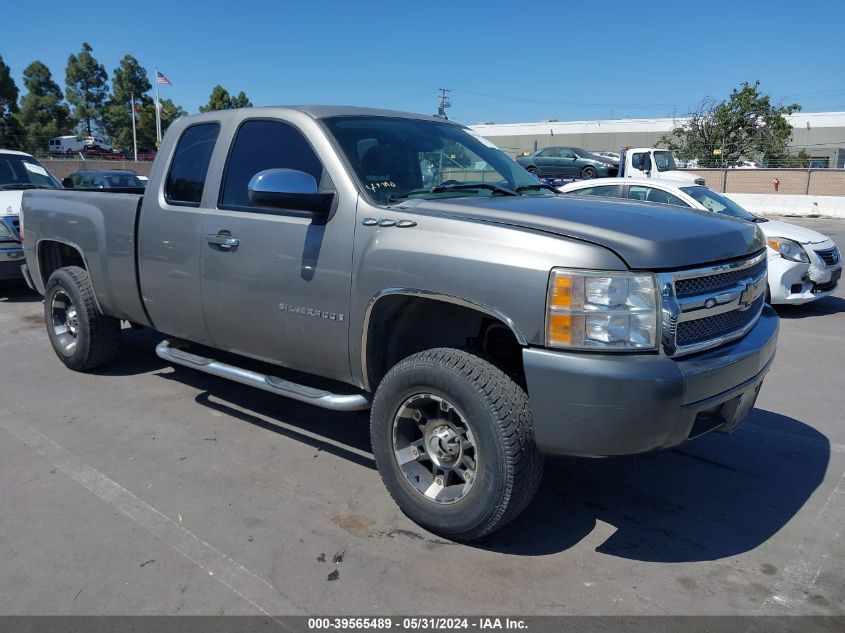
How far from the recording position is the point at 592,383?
270cm

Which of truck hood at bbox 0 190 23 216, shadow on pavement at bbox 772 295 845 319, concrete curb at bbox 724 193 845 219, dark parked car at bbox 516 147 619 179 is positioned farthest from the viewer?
concrete curb at bbox 724 193 845 219

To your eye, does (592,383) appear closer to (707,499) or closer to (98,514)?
(707,499)

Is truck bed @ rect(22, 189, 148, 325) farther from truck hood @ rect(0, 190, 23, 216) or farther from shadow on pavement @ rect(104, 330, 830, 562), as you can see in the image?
truck hood @ rect(0, 190, 23, 216)

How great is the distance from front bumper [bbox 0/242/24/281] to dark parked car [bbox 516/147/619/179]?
20036 mm

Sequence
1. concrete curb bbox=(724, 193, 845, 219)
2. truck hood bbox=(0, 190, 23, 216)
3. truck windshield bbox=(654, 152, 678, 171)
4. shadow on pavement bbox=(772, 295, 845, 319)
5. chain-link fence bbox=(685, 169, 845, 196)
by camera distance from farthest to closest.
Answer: chain-link fence bbox=(685, 169, 845, 196) → concrete curb bbox=(724, 193, 845, 219) → truck windshield bbox=(654, 152, 678, 171) → truck hood bbox=(0, 190, 23, 216) → shadow on pavement bbox=(772, 295, 845, 319)

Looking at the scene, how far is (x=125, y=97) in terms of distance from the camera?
61375 millimetres

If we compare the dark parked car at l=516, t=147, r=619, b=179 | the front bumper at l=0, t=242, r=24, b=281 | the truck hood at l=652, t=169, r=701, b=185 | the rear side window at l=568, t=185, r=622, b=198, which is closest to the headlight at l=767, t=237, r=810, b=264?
the truck hood at l=652, t=169, r=701, b=185

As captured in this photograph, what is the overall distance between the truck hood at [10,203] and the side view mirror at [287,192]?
7.15m

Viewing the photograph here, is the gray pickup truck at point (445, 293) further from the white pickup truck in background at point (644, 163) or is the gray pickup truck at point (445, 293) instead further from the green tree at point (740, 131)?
Answer: the green tree at point (740, 131)

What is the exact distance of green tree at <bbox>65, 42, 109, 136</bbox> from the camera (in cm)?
6228

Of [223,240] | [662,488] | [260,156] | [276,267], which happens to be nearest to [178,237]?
[223,240]

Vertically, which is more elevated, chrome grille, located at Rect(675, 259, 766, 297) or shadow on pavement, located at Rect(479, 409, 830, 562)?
chrome grille, located at Rect(675, 259, 766, 297)

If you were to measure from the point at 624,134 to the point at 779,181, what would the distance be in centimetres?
3400

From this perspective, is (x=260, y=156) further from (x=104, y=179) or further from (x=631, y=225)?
(x=104, y=179)
